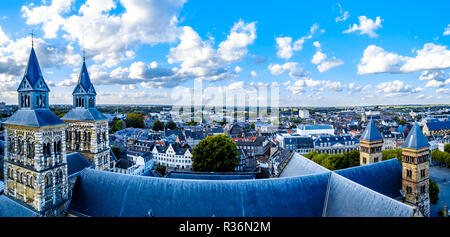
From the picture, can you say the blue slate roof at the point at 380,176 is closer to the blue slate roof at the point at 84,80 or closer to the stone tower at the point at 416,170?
the stone tower at the point at 416,170

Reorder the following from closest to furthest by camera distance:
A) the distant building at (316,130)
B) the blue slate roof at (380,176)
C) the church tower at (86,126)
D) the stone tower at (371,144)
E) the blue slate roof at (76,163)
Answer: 1. the blue slate roof at (76,163)
2. the blue slate roof at (380,176)
3. the church tower at (86,126)
4. the stone tower at (371,144)
5. the distant building at (316,130)

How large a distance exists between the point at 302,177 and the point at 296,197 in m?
1.74

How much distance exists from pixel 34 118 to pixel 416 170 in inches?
1211

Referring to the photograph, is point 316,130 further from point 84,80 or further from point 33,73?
point 33,73

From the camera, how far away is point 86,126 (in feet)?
80.2

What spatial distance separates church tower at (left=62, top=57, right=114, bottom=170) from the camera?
24.2 metres

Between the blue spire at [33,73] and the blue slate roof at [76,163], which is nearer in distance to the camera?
the blue spire at [33,73]

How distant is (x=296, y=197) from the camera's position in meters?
17.5

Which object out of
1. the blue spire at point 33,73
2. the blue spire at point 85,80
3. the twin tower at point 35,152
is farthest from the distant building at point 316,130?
the blue spire at point 33,73

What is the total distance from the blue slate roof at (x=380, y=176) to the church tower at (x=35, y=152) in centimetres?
2215

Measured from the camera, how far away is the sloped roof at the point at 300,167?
2332 cm

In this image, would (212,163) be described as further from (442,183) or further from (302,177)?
(442,183)

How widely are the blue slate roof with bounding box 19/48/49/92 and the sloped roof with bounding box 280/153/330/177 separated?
2264 centimetres
